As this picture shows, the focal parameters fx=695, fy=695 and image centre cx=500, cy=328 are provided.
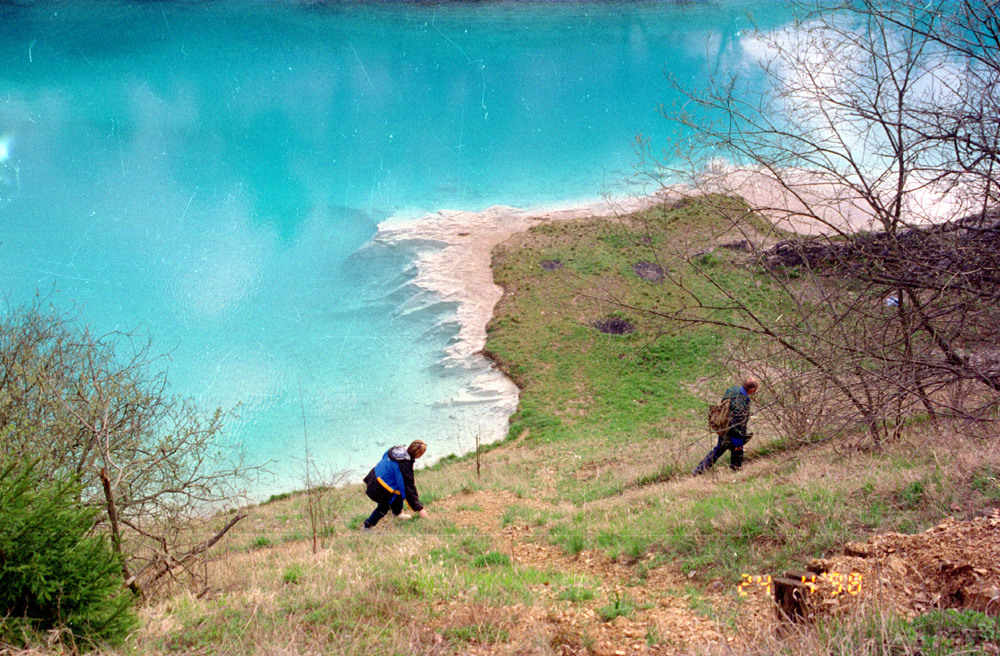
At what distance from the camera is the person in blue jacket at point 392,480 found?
10219 mm

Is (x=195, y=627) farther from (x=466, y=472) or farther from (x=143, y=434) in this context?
(x=466, y=472)

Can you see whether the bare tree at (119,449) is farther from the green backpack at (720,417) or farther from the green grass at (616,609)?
the green backpack at (720,417)

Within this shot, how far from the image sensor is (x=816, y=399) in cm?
765

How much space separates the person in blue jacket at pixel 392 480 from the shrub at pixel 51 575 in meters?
5.30

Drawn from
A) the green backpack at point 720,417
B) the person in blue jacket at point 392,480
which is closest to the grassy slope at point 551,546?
the person in blue jacket at point 392,480

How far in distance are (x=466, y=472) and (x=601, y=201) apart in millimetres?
21703

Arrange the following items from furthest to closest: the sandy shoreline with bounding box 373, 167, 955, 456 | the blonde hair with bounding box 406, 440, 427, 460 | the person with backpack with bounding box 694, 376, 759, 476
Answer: the sandy shoreline with bounding box 373, 167, 955, 456, the blonde hair with bounding box 406, 440, 427, 460, the person with backpack with bounding box 694, 376, 759, 476

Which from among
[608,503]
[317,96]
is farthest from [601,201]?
[608,503]

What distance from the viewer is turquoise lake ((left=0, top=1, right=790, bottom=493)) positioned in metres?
25.3

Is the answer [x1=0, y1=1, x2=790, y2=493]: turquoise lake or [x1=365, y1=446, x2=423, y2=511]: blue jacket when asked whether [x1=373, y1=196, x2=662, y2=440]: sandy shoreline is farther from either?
[x1=365, y1=446, x2=423, y2=511]: blue jacket

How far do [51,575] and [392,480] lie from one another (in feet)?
19.2

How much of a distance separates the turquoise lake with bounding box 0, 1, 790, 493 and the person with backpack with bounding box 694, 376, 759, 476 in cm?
1183

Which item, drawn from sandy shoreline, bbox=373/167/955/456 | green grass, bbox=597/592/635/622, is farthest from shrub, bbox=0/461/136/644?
sandy shoreline, bbox=373/167/955/456

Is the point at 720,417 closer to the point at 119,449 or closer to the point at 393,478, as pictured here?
the point at 393,478
